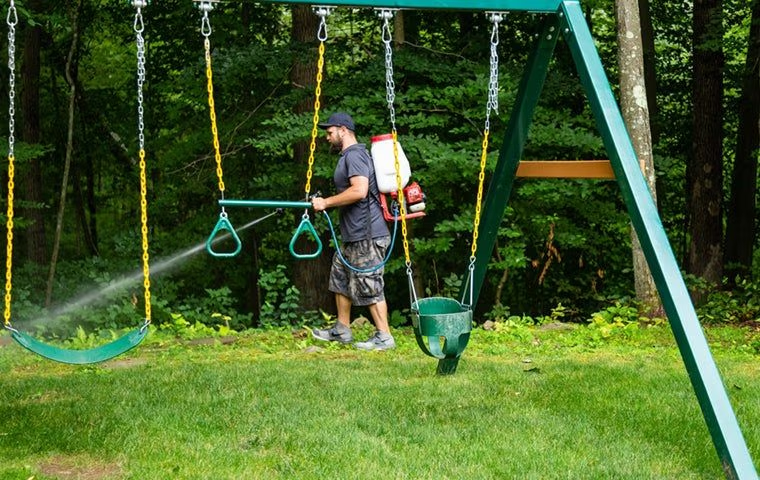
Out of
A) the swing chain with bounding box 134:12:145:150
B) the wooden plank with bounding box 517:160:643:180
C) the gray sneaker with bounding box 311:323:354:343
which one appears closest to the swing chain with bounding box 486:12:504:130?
the wooden plank with bounding box 517:160:643:180

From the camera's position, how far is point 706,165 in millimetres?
14047

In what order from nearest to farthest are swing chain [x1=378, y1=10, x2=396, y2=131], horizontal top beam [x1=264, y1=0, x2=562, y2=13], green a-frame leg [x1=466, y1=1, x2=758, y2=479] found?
green a-frame leg [x1=466, y1=1, x2=758, y2=479] < horizontal top beam [x1=264, y1=0, x2=562, y2=13] < swing chain [x1=378, y1=10, x2=396, y2=131]

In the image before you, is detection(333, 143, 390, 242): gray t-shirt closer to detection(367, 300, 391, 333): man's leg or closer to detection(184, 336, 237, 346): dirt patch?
detection(367, 300, 391, 333): man's leg

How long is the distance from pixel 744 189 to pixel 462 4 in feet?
38.1

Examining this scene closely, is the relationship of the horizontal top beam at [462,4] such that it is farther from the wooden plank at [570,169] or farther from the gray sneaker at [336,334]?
the gray sneaker at [336,334]

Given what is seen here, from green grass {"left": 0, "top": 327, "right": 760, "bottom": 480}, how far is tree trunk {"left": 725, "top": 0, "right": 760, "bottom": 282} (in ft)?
25.7

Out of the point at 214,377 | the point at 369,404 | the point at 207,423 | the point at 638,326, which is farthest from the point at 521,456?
the point at 638,326

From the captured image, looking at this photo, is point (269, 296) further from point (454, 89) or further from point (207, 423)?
point (207, 423)

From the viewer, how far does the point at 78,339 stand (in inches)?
344

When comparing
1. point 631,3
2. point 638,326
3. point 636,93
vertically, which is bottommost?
point 638,326

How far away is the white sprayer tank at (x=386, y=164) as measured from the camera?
6.65 meters

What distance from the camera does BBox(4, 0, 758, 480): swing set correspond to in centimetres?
406

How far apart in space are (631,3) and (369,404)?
18.9ft

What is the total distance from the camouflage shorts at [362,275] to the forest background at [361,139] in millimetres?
2442
